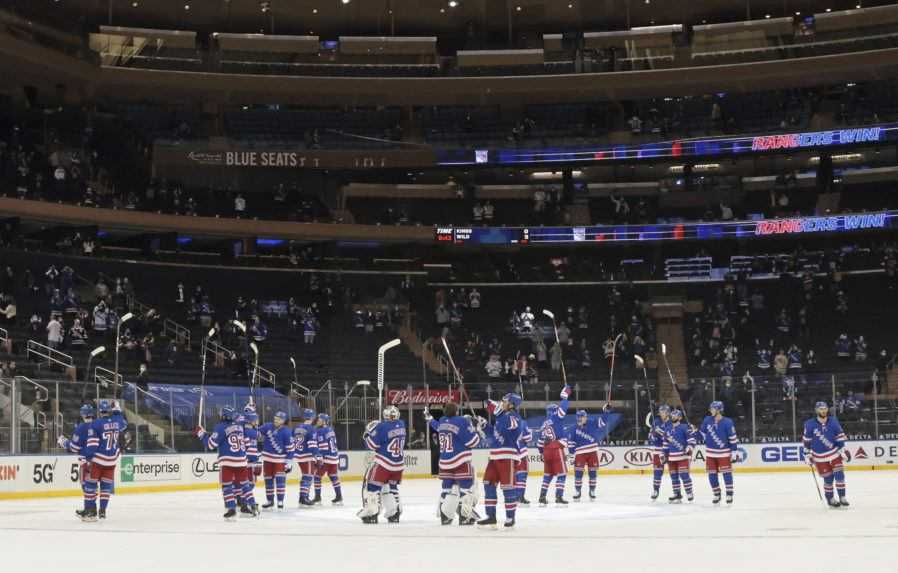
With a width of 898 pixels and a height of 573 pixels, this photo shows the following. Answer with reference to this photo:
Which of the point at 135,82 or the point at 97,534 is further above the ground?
the point at 135,82

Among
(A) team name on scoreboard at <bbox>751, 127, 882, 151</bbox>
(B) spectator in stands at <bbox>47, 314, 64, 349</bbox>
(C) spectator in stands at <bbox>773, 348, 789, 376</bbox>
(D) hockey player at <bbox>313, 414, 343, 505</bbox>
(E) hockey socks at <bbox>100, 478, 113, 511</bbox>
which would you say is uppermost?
(A) team name on scoreboard at <bbox>751, 127, 882, 151</bbox>

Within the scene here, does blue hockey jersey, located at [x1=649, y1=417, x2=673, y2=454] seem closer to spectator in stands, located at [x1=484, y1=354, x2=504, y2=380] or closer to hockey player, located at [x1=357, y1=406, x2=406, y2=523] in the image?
hockey player, located at [x1=357, y1=406, x2=406, y2=523]

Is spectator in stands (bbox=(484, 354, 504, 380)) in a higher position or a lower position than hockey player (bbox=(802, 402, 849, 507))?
higher

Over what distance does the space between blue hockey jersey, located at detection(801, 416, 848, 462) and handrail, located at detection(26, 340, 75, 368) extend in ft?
74.7

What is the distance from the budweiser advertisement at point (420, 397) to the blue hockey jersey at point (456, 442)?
19.2 m

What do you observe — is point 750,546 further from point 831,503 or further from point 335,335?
point 335,335

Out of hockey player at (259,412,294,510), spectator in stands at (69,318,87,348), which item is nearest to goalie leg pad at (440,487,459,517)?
hockey player at (259,412,294,510)

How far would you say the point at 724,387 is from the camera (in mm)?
39031

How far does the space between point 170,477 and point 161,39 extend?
2265 cm

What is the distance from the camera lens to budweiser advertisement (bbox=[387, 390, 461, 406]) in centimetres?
3938

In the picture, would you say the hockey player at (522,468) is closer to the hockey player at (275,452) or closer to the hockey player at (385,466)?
the hockey player at (385,466)

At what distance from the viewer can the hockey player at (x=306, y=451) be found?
23.7m

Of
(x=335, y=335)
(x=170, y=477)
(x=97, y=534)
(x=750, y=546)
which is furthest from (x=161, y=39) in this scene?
(x=750, y=546)

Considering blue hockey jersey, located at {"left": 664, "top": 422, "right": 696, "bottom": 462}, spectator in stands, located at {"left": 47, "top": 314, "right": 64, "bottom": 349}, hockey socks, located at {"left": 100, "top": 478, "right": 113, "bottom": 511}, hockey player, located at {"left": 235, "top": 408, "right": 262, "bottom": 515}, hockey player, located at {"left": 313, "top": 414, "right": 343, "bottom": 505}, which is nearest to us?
hockey socks, located at {"left": 100, "top": 478, "right": 113, "bottom": 511}
